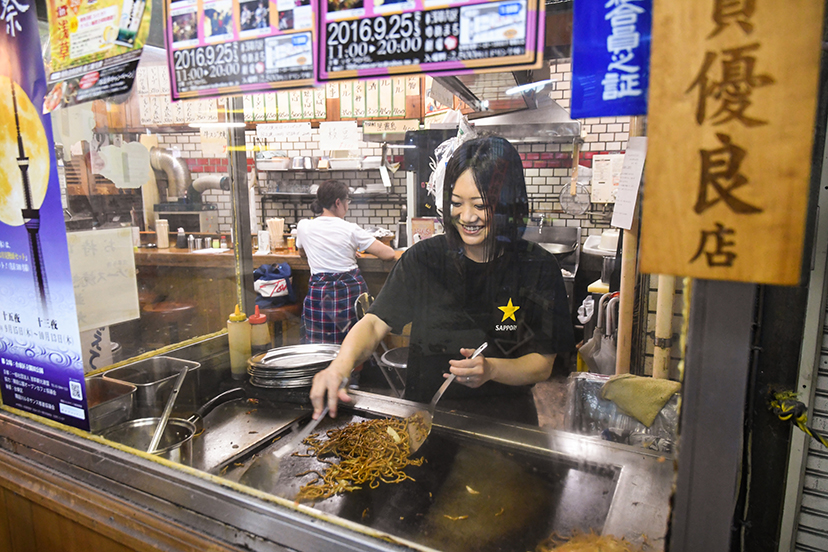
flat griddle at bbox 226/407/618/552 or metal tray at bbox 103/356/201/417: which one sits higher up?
metal tray at bbox 103/356/201/417

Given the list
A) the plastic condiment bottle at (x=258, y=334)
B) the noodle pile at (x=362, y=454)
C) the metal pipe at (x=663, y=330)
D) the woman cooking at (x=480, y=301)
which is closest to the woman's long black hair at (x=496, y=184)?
the woman cooking at (x=480, y=301)

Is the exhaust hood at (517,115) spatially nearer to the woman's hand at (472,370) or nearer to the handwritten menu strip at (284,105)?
the handwritten menu strip at (284,105)

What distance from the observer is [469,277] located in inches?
68.2

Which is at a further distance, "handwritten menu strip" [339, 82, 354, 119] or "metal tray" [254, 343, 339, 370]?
"metal tray" [254, 343, 339, 370]

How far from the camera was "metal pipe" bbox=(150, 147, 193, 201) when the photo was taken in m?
1.89

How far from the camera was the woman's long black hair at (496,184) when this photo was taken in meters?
1.57

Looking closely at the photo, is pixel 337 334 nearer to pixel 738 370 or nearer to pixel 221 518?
pixel 221 518

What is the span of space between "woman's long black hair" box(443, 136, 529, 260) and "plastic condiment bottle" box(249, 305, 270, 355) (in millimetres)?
917

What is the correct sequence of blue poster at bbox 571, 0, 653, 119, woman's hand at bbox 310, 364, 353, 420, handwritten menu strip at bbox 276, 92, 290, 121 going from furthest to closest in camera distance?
1. woman's hand at bbox 310, 364, 353, 420
2. handwritten menu strip at bbox 276, 92, 290, 121
3. blue poster at bbox 571, 0, 653, 119

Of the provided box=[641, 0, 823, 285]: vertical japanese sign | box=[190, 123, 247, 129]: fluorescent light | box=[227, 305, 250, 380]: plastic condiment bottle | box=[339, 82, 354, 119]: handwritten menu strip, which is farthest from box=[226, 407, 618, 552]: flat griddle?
box=[190, 123, 247, 129]: fluorescent light

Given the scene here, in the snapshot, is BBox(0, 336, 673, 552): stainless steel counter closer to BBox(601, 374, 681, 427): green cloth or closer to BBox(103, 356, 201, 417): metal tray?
BBox(103, 356, 201, 417): metal tray

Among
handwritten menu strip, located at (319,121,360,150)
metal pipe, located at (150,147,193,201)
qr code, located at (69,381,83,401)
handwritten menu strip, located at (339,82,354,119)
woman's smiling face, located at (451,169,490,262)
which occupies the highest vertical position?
handwritten menu strip, located at (339,82,354,119)

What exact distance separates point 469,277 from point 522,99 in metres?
0.63

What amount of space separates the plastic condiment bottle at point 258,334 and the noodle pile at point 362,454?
0.76 metres
